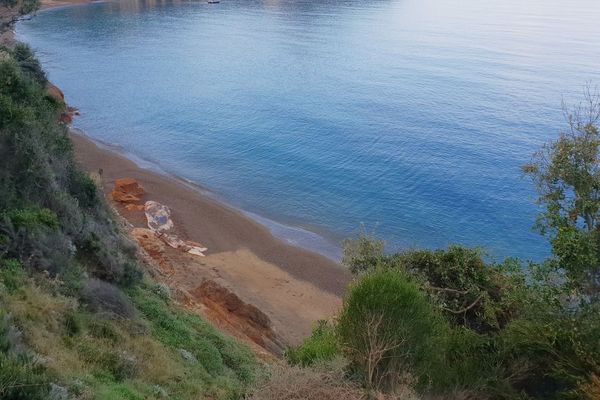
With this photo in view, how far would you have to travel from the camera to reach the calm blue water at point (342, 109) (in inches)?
1704

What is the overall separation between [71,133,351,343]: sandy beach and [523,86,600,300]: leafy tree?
44.1 ft

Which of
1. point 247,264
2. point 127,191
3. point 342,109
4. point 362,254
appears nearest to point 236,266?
point 247,264

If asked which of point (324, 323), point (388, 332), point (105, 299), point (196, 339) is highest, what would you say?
point (388, 332)

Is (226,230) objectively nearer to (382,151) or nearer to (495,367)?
(382,151)

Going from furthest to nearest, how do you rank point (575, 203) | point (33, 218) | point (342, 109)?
point (342, 109), point (33, 218), point (575, 203)

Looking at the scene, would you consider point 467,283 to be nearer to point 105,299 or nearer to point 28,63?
point 105,299

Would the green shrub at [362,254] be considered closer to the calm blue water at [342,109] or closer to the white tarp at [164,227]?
the calm blue water at [342,109]

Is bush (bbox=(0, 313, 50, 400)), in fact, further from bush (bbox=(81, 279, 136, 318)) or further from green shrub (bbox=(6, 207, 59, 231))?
green shrub (bbox=(6, 207, 59, 231))

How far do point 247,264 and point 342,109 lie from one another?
3528cm

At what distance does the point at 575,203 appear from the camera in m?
14.8

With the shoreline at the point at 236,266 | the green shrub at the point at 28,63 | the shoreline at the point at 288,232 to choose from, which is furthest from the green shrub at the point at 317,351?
the shoreline at the point at 288,232

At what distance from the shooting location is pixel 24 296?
42.5ft

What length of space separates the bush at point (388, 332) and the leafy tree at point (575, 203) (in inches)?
150

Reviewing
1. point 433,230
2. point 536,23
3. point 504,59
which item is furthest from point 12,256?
point 536,23
